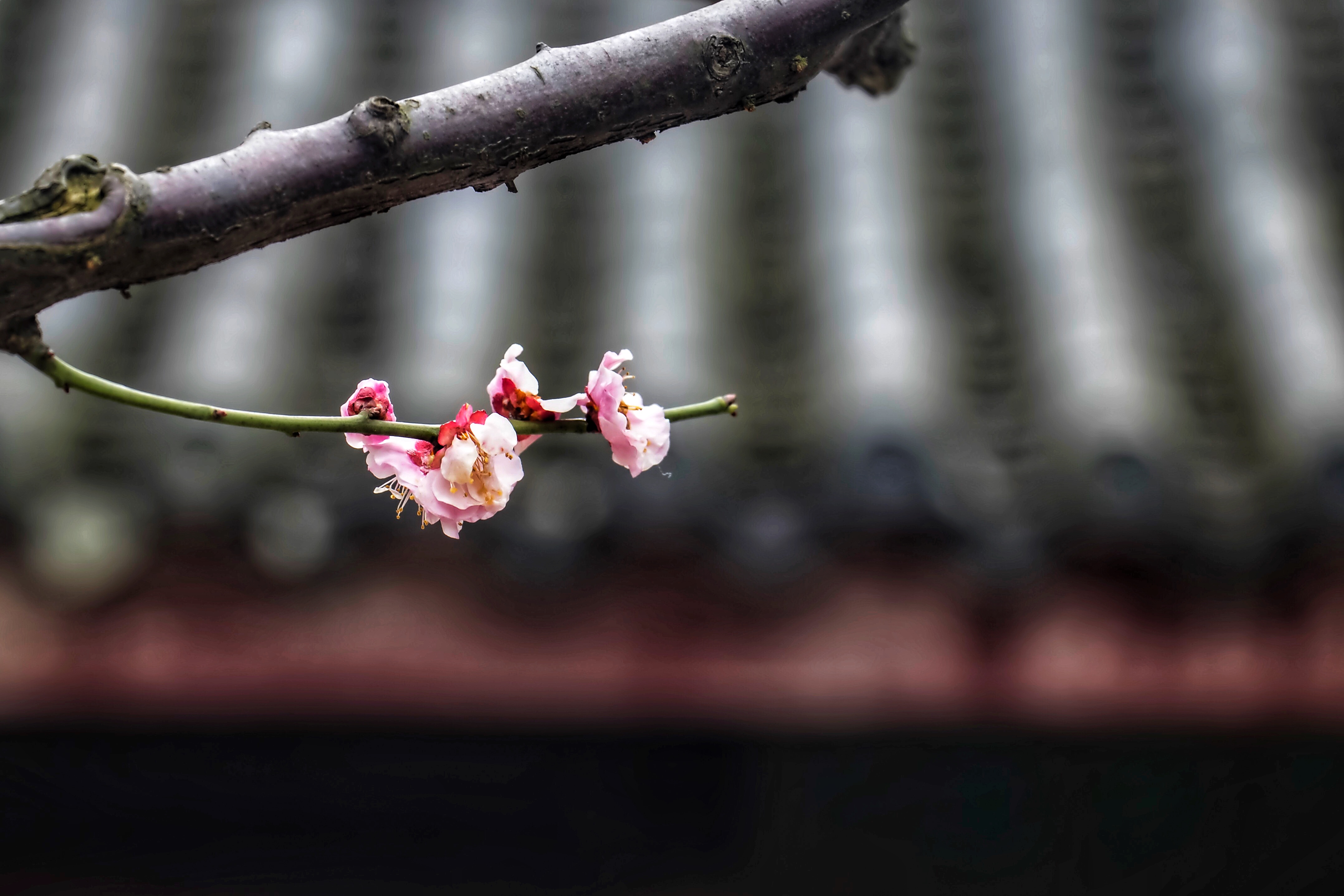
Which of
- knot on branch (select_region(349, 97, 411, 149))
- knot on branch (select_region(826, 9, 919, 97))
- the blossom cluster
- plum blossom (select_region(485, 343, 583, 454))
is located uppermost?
knot on branch (select_region(826, 9, 919, 97))

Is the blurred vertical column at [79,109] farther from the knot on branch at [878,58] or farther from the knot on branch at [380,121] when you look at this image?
the knot on branch at [380,121]

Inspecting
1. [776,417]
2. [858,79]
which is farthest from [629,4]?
[858,79]

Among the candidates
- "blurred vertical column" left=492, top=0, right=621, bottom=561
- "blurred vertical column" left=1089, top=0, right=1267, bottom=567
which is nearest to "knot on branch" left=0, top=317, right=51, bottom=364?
"blurred vertical column" left=492, top=0, right=621, bottom=561

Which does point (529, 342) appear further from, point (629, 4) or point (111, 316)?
point (629, 4)

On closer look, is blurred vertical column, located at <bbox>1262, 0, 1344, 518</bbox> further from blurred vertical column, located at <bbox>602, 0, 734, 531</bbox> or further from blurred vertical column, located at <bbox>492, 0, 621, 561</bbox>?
blurred vertical column, located at <bbox>492, 0, 621, 561</bbox>

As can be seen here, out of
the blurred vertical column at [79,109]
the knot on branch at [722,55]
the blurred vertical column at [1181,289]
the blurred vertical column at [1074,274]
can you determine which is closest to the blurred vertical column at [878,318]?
the blurred vertical column at [1074,274]
